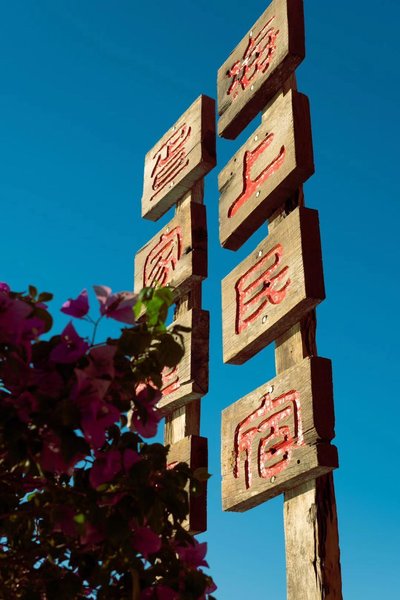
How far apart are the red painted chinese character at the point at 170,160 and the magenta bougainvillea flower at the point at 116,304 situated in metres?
2.71

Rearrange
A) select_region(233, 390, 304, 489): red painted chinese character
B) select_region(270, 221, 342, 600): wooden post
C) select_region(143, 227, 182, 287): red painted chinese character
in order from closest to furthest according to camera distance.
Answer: select_region(270, 221, 342, 600): wooden post, select_region(233, 390, 304, 489): red painted chinese character, select_region(143, 227, 182, 287): red painted chinese character

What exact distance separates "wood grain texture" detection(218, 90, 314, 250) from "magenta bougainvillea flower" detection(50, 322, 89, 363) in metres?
1.86

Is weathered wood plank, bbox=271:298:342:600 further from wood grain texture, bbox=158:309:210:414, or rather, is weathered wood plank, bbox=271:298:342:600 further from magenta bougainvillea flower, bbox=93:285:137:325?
magenta bougainvillea flower, bbox=93:285:137:325

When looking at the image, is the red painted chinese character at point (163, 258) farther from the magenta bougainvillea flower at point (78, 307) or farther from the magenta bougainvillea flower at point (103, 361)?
the magenta bougainvillea flower at point (103, 361)

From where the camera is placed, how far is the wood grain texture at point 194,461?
10.8 ft

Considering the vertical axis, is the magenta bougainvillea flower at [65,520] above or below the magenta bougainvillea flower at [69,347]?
below

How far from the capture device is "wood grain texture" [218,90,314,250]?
329cm

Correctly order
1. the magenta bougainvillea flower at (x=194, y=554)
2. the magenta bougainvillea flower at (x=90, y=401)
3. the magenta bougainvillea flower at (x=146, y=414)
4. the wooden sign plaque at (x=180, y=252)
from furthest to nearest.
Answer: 1. the wooden sign plaque at (x=180, y=252)
2. the magenta bougainvillea flower at (x=194, y=554)
3. the magenta bougainvillea flower at (x=146, y=414)
4. the magenta bougainvillea flower at (x=90, y=401)

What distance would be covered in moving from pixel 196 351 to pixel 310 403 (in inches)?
38.6

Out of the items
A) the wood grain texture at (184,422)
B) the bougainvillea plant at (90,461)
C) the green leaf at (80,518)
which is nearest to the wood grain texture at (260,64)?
the wood grain texture at (184,422)

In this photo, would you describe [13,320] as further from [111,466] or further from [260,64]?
[260,64]

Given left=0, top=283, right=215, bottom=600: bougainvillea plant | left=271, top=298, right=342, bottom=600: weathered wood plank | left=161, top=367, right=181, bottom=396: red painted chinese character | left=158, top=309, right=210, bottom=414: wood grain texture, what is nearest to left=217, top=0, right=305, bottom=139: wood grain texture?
left=158, top=309, right=210, bottom=414: wood grain texture

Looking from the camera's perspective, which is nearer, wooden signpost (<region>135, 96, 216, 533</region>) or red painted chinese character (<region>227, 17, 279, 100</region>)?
wooden signpost (<region>135, 96, 216, 533</region>)

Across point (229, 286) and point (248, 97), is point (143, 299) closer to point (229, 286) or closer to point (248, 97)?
point (229, 286)
